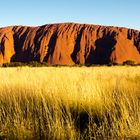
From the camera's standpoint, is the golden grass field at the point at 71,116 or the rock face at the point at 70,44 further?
the rock face at the point at 70,44

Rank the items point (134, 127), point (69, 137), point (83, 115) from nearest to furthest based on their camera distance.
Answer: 1. point (134, 127)
2. point (69, 137)
3. point (83, 115)

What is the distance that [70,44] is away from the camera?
8225 centimetres

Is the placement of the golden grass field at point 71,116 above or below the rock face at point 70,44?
below

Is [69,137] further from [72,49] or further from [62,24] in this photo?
[62,24]

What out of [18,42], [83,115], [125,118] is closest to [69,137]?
[125,118]

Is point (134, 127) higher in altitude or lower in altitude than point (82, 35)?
lower

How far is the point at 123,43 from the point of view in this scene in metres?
77.4

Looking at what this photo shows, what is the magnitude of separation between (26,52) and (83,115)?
78968mm

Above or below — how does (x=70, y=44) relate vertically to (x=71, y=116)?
above

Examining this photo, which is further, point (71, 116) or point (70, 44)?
point (70, 44)

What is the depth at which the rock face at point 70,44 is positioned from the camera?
252ft

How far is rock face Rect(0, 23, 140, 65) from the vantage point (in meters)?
76.8

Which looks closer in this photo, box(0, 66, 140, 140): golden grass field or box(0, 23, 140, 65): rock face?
box(0, 66, 140, 140): golden grass field

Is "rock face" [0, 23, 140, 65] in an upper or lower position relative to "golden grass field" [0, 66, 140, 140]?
upper
